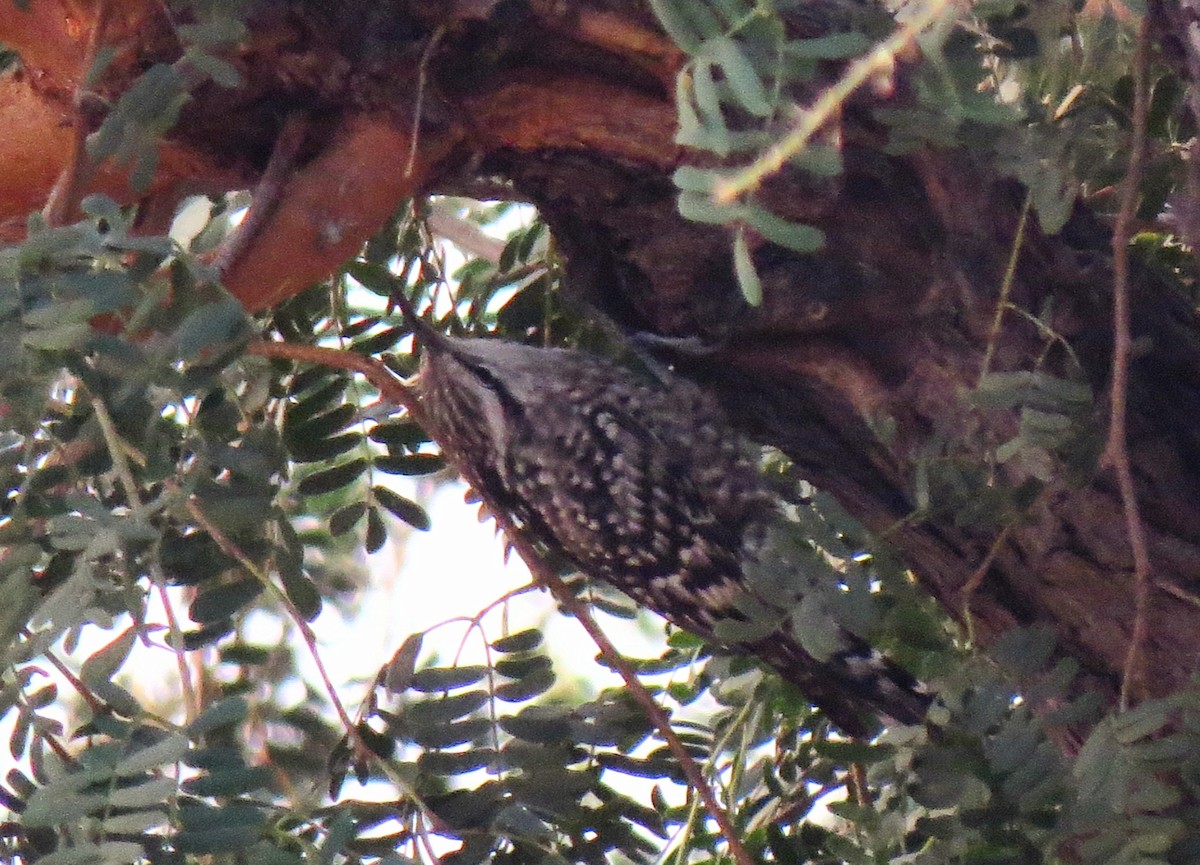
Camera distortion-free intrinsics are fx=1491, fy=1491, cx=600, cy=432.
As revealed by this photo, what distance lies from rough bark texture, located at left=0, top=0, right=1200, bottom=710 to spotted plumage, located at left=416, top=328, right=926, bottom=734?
2.11ft

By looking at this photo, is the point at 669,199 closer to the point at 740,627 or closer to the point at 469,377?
the point at 740,627

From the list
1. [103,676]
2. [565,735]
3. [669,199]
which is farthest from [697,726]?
[103,676]

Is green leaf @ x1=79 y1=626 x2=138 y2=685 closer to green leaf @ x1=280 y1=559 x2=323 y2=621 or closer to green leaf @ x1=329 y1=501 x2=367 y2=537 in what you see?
green leaf @ x1=280 y1=559 x2=323 y2=621

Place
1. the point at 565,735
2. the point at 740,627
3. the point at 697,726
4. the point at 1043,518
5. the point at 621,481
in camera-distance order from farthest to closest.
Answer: the point at 621,481 < the point at 697,726 < the point at 565,735 < the point at 1043,518 < the point at 740,627

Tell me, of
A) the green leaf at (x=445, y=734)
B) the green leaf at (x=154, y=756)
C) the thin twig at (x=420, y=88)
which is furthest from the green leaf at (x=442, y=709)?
the thin twig at (x=420, y=88)

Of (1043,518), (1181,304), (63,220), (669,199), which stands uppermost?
(63,220)

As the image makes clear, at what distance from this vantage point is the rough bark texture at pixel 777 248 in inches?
72.7

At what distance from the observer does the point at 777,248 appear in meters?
1.98

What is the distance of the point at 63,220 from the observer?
1721 millimetres

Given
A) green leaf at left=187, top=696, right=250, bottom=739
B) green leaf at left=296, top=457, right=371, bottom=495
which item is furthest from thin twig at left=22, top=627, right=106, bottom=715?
green leaf at left=296, top=457, right=371, bottom=495

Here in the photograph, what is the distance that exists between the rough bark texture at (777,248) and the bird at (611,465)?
601 millimetres

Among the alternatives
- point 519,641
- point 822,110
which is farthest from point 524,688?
point 822,110

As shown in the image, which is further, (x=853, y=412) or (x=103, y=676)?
(x=853, y=412)

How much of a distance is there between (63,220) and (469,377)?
53.3 inches
